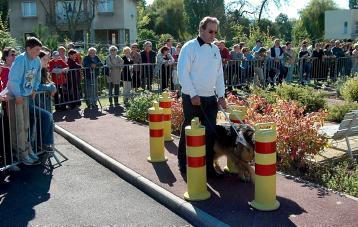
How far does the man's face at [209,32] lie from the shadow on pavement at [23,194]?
291cm

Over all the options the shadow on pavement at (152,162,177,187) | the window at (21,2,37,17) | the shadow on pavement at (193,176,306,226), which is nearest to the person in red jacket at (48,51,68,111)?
the shadow on pavement at (152,162,177,187)

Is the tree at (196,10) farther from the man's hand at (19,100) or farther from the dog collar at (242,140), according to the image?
the dog collar at (242,140)

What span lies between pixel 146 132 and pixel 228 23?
52675mm

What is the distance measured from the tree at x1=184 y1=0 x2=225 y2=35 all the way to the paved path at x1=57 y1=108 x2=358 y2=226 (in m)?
58.7

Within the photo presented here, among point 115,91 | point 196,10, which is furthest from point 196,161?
point 196,10

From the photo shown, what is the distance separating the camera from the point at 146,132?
9.95m

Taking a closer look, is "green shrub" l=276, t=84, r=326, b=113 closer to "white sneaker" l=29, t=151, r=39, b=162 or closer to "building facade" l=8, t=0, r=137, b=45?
"white sneaker" l=29, t=151, r=39, b=162

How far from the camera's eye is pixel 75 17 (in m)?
47.2

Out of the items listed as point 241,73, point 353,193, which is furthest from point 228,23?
point 353,193

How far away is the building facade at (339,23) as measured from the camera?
67.4 m

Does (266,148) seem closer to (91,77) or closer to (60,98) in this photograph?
(60,98)

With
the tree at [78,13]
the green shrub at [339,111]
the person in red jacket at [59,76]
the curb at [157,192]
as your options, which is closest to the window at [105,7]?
the tree at [78,13]

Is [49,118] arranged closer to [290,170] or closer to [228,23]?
[290,170]

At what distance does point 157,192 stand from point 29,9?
47.1 metres
